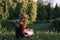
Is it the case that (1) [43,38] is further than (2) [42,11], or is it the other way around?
(2) [42,11]

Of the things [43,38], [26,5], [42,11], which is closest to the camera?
[43,38]

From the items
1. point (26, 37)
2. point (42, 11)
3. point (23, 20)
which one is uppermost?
point (23, 20)

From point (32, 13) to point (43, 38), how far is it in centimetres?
1539

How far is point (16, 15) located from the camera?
23.1 m

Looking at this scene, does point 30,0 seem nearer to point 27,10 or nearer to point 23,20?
point 27,10

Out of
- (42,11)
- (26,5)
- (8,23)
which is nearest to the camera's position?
(8,23)

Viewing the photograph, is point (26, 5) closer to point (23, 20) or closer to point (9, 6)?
point (9, 6)

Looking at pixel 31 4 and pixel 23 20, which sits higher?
pixel 23 20

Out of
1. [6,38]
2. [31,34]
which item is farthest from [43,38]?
[6,38]

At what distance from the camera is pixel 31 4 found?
22.8m

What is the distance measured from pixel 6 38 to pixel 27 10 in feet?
49.2

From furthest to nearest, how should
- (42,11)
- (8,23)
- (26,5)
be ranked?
(42,11), (26,5), (8,23)

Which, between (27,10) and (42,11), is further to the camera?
(42,11)

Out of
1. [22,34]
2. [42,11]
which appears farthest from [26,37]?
[42,11]
